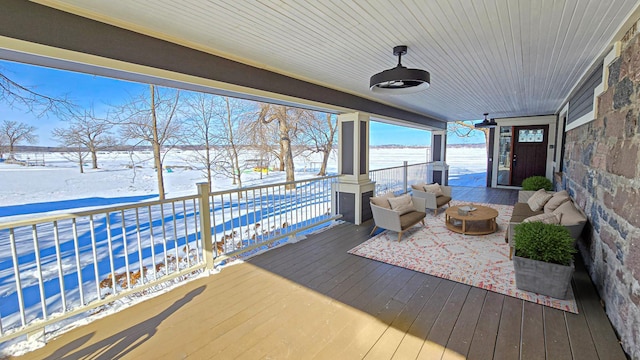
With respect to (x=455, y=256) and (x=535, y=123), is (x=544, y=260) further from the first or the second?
(x=535, y=123)

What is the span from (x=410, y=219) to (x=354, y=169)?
1.44 meters

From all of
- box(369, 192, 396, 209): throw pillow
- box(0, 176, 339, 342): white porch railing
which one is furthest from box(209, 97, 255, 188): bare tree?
box(369, 192, 396, 209): throw pillow

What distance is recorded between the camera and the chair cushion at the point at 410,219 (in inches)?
166

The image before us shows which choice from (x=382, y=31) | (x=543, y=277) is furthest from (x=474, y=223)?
(x=382, y=31)

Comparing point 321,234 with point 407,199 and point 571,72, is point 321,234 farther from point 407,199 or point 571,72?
point 571,72

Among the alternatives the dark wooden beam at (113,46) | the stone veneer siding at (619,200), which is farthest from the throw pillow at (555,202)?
the dark wooden beam at (113,46)

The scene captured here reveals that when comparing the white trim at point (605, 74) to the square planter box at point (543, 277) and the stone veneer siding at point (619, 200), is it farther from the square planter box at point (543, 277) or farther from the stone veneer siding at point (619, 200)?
the square planter box at point (543, 277)

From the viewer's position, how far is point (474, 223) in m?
5.07

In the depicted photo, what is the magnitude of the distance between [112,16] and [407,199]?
4.48 m

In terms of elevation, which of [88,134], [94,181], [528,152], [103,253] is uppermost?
[88,134]

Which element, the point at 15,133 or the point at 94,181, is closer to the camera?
the point at 15,133

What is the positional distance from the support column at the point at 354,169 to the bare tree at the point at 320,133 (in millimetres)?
6015

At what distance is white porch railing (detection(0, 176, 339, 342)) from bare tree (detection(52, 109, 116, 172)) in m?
1.83

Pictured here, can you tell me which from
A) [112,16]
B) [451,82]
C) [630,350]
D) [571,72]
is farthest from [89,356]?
[571,72]
